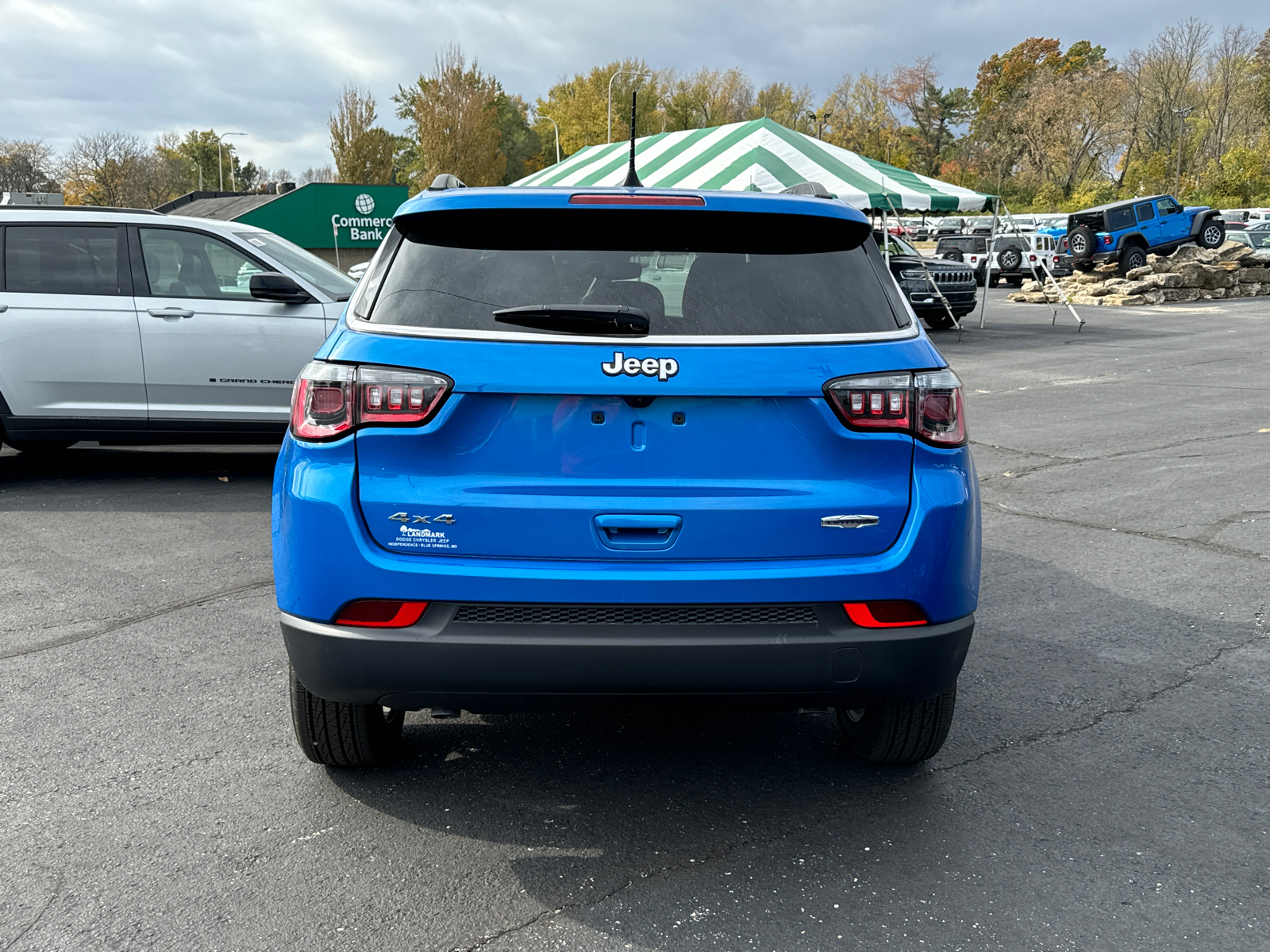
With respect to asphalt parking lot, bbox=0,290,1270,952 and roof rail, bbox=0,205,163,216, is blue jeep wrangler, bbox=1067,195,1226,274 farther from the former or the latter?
roof rail, bbox=0,205,163,216

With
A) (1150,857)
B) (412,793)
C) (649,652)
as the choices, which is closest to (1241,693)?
(1150,857)

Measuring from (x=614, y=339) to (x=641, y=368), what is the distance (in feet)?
0.36

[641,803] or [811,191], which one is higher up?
[811,191]

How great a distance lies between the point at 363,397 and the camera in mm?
2797

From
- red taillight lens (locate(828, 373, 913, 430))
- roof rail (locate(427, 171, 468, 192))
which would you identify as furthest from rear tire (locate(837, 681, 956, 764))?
roof rail (locate(427, 171, 468, 192))

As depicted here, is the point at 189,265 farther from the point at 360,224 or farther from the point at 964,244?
the point at 964,244

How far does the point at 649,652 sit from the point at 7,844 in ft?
6.03

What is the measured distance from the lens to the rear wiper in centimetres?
280

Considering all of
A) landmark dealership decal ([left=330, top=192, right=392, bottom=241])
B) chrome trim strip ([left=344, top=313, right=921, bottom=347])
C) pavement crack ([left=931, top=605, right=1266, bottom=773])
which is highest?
landmark dealership decal ([left=330, top=192, right=392, bottom=241])

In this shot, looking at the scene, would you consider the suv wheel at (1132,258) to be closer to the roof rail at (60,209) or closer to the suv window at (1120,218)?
the suv window at (1120,218)

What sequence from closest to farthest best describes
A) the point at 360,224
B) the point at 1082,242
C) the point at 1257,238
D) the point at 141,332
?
the point at 141,332, the point at 360,224, the point at 1082,242, the point at 1257,238

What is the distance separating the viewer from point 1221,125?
60.3m

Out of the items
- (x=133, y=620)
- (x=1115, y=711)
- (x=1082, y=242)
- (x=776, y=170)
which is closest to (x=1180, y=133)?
(x=1082, y=242)

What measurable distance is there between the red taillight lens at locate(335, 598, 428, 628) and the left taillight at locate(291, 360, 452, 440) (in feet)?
1.42
